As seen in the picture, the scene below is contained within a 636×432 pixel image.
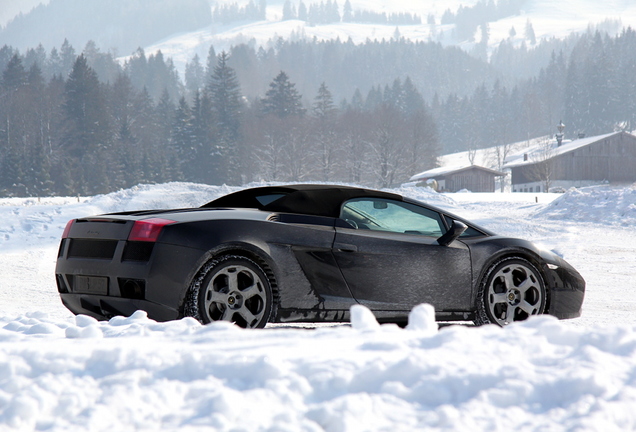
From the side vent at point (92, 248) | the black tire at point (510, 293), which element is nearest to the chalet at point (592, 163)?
the black tire at point (510, 293)

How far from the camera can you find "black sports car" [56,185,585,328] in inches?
197

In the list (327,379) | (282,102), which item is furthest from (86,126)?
(327,379)

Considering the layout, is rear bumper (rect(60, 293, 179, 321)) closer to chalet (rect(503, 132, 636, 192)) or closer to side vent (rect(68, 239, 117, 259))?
side vent (rect(68, 239, 117, 259))

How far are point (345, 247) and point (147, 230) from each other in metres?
1.51

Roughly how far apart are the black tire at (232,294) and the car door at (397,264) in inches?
26.3

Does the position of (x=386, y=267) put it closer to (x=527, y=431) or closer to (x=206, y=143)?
(x=527, y=431)

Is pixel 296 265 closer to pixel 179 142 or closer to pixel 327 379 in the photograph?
pixel 327 379

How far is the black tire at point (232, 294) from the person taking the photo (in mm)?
5031

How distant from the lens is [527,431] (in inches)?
113

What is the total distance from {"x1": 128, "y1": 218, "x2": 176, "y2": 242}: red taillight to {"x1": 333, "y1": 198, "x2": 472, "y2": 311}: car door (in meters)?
1.34

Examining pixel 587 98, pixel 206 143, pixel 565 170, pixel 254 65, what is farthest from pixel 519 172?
A: pixel 254 65

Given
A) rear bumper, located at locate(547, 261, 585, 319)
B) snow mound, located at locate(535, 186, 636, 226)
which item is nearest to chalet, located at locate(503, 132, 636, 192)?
snow mound, located at locate(535, 186, 636, 226)

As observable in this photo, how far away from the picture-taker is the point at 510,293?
619 cm

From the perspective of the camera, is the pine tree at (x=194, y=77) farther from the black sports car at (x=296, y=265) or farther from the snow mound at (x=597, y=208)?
the black sports car at (x=296, y=265)
